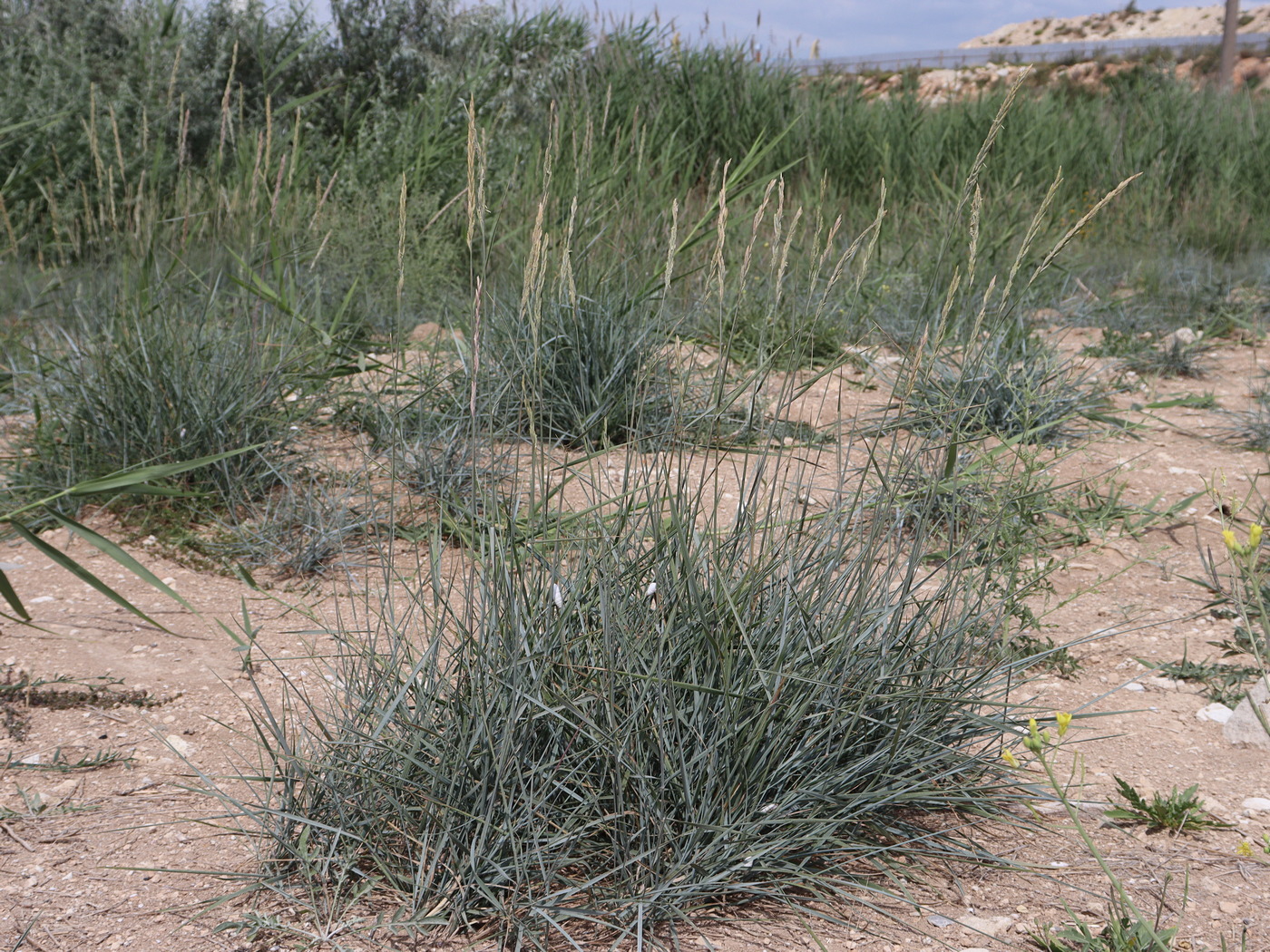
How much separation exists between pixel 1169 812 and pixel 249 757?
174cm

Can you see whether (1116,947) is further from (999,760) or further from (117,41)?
(117,41)

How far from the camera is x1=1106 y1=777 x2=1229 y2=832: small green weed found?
5.59 ft

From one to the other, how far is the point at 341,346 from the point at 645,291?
46.9 inches

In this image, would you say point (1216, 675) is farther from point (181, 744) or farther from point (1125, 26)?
point (1125, 26)

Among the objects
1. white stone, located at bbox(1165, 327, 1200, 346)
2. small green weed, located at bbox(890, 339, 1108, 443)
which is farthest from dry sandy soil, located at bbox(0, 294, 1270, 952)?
white stone, located at bbox(1165, 327, 1200, 346)

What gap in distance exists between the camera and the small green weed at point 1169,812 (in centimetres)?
170

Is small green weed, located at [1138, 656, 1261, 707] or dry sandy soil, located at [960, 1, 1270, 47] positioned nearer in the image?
small green weed, located at [1138, 656, 1261, 707]

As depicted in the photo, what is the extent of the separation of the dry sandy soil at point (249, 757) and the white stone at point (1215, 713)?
23 mm

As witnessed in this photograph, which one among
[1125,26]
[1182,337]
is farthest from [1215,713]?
[1125,26]

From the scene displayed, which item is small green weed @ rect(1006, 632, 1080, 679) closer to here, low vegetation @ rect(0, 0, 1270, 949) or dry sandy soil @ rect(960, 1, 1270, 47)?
low vegetation @ rect(0, 0, 1270, 949)

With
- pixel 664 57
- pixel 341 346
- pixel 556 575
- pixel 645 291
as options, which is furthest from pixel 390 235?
pixel 556 575

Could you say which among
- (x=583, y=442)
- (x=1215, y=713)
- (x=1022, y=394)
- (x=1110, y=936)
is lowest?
(x=1215, y=713)

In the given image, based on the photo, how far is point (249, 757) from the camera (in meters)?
1.94

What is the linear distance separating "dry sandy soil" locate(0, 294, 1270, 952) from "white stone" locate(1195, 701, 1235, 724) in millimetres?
23
